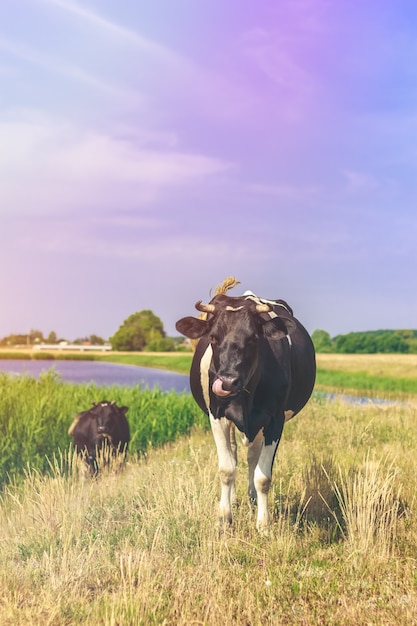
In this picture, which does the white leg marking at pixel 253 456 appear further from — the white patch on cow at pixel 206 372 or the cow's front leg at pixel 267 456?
the white patch on cow at pixel 206 372

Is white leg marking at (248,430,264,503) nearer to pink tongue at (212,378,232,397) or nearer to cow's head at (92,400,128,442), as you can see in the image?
pink tongue at (212,378,232,397)

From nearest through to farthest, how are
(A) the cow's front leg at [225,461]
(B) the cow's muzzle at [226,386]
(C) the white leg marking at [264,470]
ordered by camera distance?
1. (B) the cow's muzzle at [226,386]
2. (A) the cow's front leg at [225,461]
3. (C) the white leg marking at [264,470]

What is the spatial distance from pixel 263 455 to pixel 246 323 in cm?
146

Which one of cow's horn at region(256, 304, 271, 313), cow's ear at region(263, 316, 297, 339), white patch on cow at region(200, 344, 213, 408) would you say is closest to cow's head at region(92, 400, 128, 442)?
white patch on cow at region(200, 344, 213, 408)

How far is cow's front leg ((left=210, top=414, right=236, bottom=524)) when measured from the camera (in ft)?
21.3

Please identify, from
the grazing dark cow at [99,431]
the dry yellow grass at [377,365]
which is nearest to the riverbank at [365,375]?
the dry yellow grass at [377,365]

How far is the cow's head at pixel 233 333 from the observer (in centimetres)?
570

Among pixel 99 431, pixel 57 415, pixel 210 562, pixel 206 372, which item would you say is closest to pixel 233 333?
pixel 206 372

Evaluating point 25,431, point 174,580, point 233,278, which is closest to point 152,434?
point 25,431

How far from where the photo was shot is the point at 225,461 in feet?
21.8

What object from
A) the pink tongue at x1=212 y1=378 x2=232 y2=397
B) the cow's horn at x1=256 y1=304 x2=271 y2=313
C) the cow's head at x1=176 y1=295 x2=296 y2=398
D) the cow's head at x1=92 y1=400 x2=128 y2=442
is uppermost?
the cow's horn at x1=256 y1=304 x2=271 y2=313

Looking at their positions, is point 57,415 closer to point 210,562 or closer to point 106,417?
point 106,417

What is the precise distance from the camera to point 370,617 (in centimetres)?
539

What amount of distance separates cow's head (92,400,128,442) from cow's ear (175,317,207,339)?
23.5 feet
